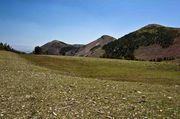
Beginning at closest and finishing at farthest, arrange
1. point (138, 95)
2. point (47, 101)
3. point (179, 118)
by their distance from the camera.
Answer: point (179, 118) < point (47, 101) < point (138, 95)

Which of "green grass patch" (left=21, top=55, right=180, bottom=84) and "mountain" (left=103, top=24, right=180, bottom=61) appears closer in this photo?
"green grass patch" (left=21, top=55, right=180, bottom=84)

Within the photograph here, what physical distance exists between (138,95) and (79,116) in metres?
6.81

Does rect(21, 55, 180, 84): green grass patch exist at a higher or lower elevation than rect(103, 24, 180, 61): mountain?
lower

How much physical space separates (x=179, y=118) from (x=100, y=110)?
166 inches

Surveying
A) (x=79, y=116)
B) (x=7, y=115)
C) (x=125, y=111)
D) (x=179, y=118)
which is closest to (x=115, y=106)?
(x=125, y=111)

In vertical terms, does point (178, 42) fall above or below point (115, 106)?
above

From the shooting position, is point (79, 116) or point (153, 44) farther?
point (153, 44)

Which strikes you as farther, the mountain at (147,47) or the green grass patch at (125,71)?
the mountain at (147,47)

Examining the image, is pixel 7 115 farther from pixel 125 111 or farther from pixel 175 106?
pixel 175 106

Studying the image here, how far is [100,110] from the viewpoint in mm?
14484

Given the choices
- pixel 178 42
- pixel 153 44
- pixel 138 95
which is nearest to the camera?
pixel 138 95

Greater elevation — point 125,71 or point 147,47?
point 147,47

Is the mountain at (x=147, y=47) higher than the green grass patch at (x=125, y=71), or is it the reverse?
the mountain at (x=147, y=47)

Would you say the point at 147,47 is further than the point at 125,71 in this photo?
Yes
